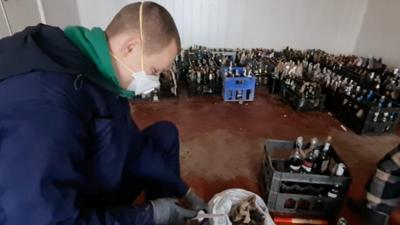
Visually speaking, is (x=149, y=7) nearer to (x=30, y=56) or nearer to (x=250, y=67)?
(x=30, y=56)

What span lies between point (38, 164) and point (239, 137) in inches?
63.3

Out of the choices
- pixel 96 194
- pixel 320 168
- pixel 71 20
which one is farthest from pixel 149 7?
pixel 71 20

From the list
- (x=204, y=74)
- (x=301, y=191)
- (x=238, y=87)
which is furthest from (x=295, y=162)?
(x=204, y=74)

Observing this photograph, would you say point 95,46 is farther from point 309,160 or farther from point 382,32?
point 382,32

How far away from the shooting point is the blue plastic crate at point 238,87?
8.23ft

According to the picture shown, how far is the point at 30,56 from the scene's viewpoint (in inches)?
24.2

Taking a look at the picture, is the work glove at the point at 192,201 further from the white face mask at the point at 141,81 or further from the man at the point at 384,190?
the man at the point at 384,190

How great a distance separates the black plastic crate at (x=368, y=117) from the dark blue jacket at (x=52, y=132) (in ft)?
6.48

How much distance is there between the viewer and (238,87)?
2547 millimetres

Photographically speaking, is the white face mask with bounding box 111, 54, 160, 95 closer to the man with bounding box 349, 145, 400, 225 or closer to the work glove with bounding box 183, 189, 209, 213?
the work glove with bounding box 183, 189, 209, 213

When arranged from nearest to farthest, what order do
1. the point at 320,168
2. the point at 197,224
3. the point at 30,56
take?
the point at 30,56 → the point at 197,224 → the point at 320,168

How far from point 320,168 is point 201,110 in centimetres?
126

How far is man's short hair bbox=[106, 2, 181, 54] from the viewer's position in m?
0.73

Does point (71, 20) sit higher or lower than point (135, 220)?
higher
